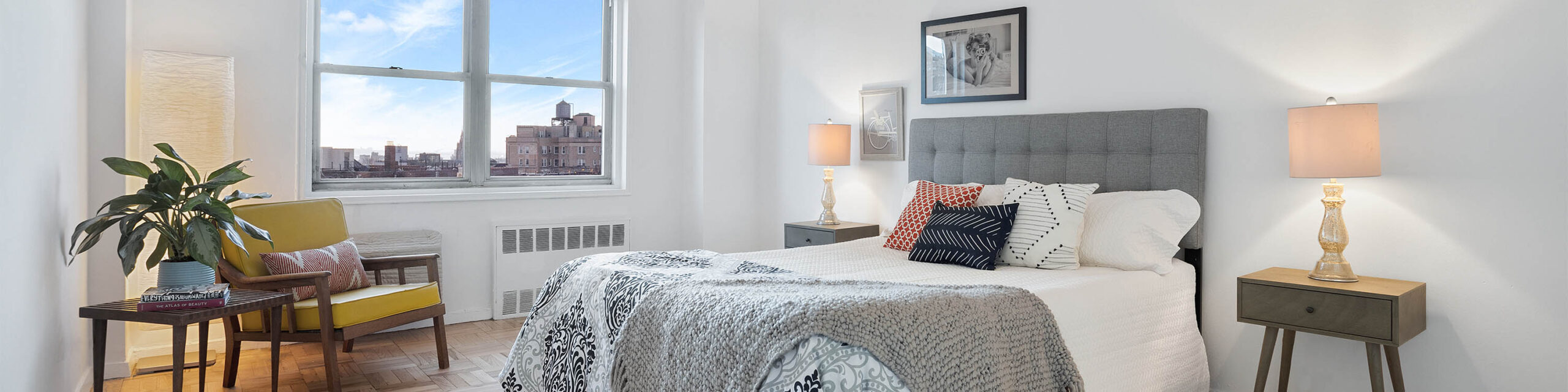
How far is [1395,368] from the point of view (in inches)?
106

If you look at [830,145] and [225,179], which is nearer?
[225,179]

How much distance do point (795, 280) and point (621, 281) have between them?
552 millimetres

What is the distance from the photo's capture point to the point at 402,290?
3436 millimetres

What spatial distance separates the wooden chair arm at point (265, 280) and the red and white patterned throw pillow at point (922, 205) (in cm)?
220

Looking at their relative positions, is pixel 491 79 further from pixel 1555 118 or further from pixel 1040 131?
pixel 1555 118

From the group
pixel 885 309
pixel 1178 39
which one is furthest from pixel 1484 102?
pixel 885 309

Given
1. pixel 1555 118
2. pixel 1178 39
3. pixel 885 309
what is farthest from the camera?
pixel 1178 39

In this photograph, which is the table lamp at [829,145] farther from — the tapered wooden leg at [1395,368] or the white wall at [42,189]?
the white wall at [42,189]

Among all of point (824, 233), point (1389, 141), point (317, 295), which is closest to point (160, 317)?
point (317, 295)

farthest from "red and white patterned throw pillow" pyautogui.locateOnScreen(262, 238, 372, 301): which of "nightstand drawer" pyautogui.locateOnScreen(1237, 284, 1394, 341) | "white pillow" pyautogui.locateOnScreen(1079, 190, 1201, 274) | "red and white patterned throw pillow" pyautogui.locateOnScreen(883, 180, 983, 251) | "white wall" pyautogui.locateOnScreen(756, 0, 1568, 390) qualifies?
"nightstand drawer" pyautogui.locateOnScreen(1237, 284, 1394, 341)

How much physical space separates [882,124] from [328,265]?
267 centimetres

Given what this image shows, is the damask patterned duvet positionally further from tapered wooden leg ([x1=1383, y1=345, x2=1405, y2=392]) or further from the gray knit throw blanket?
tapered wooden leg ([x1=1383, y1=345, x2=1405, y2=392])

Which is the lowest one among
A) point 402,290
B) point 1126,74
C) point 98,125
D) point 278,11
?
point 402,290

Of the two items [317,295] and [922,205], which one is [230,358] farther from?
Result: [922,205]
